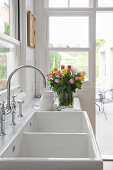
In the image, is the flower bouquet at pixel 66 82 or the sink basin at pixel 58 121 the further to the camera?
the flower bouquet at pixel 66 82

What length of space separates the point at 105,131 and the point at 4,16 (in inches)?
128

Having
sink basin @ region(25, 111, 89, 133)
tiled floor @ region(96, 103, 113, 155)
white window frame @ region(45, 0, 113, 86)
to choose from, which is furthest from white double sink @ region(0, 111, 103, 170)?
tiled floor @ region(96, 103, 113, 155)

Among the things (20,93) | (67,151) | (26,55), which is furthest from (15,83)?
(67,151)

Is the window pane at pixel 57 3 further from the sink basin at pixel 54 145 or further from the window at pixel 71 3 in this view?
the sink basin at pixel 54 145

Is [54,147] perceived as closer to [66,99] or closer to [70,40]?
[66,99]

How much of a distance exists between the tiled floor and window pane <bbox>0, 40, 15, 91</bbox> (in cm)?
195

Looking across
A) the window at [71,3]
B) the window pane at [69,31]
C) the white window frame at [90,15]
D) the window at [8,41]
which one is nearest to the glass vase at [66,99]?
the window at [8,41]

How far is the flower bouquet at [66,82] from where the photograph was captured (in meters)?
2.65

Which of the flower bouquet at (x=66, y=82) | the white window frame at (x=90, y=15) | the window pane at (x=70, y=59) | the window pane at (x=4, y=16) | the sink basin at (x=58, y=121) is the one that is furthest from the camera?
the window pane at (x=70, y=59)

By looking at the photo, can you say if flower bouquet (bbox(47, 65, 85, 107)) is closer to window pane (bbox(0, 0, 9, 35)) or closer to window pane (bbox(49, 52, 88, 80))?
window pane (bbox(0, 0, 9, 35))

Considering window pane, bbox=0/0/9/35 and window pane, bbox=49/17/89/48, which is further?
window pane, bbox=49/17/89/48

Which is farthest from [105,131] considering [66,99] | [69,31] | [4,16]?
[4,16]

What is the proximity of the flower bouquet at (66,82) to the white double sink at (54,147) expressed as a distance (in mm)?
585

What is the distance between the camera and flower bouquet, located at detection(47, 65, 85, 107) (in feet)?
8.71
